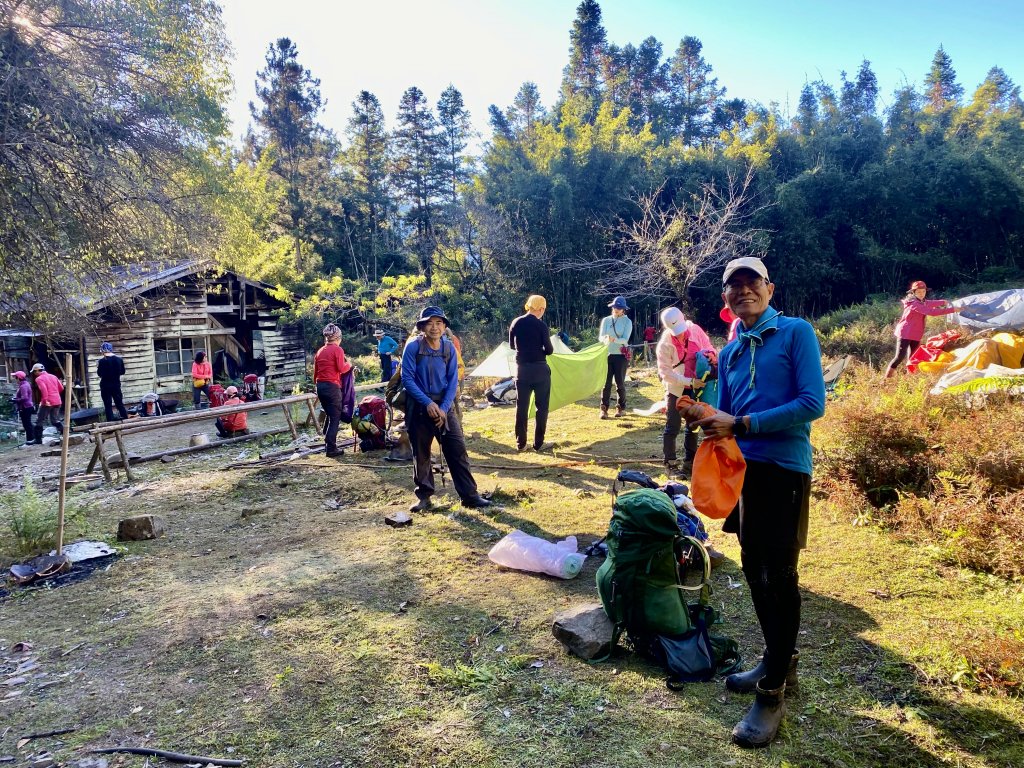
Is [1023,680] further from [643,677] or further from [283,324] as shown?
[283,324]

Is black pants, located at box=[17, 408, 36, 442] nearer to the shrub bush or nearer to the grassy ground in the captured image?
the shrub bush

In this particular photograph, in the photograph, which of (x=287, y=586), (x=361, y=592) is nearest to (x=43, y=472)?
(x=287, y=586)

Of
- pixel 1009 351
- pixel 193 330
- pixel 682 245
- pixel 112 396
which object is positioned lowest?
pixel 112 396

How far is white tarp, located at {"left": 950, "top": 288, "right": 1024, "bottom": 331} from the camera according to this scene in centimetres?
1134

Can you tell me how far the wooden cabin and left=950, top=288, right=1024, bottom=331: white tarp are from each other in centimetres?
1601

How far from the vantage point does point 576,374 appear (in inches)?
324

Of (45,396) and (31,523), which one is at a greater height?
(45,396)

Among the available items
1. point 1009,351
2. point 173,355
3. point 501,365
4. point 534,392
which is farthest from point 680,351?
point 173,355

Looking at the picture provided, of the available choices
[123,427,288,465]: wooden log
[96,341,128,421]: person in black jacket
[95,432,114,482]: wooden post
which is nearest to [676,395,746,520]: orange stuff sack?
[95,432,114,482]: wooden post

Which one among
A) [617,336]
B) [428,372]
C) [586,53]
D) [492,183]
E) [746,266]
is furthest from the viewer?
[586,53]

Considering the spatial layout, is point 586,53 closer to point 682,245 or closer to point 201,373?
point 682,245

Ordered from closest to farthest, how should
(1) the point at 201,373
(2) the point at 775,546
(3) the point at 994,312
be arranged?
1. (2) the point at 775,546
2. (3) the point at 994,312
3. (1) the point at 201,373

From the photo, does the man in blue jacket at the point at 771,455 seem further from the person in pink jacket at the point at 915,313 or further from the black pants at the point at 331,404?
the person in pink jacket at the point at 915,313

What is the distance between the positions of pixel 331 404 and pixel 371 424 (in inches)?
23.9
